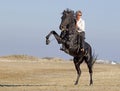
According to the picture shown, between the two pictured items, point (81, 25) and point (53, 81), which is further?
point (53, 81)

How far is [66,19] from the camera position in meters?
27.7

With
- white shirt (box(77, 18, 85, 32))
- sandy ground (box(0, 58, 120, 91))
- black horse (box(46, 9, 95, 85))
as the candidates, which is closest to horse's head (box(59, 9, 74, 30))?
black horse (box(46, 9, 95, 85))

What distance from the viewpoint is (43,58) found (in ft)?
236

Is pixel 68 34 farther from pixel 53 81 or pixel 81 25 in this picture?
pixel 53 81

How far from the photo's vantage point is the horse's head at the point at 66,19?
2742 centimetres

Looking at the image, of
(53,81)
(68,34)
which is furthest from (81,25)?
(53,81)

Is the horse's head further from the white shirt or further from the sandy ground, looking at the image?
the sandy ground

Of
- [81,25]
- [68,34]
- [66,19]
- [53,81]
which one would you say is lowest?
[53,81]

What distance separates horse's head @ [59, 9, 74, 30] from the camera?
27419 millimetres

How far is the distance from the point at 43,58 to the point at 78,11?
43778mm

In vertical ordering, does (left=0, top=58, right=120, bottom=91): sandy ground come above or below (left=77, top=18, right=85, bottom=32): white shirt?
below

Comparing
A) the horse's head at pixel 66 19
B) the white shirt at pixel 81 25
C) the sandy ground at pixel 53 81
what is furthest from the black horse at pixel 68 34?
the sandy ground at pixel 53 81

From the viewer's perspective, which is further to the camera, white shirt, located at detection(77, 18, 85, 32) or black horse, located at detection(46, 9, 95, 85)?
white shirt, located at detection(77, 18, 85, 32)

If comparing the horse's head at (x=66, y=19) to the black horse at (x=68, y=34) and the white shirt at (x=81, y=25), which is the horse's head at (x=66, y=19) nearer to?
the black horse at (x=68, y=34)
